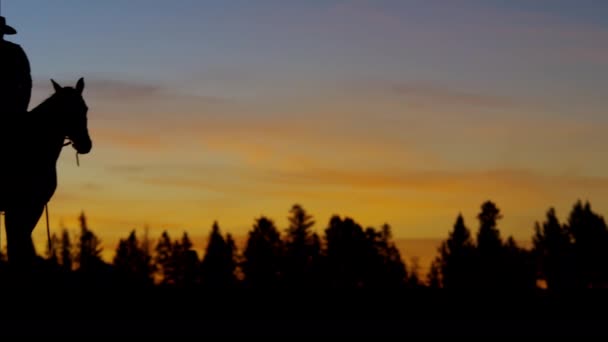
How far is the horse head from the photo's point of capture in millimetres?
18938

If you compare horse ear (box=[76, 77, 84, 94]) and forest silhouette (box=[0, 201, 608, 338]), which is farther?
horse ear (box=[76, 77, 84, 94])

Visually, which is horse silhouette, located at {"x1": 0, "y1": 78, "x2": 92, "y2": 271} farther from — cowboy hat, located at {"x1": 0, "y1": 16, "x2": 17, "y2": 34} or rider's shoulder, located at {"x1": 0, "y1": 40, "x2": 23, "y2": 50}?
cowboy hat, located at {"x1": 0, "y1": 16, "x2": 17, "y2": 34}

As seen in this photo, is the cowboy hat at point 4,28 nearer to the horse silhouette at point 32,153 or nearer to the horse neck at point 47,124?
the horse silhouette at point 32,153

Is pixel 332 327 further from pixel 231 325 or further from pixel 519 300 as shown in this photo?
pixel 519 300

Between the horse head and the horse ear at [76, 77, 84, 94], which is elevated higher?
the horse ear at [76, 77, 84, 94]

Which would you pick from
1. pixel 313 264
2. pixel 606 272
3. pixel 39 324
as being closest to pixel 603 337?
pixel 39 324

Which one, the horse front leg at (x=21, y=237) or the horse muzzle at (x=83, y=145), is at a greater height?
the horse muzzle at (x=83, y=145)

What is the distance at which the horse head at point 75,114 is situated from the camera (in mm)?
18938

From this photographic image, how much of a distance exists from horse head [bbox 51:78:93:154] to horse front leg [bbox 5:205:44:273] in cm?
160

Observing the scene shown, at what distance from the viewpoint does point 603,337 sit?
14.6 metres

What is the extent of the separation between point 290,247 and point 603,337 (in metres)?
148

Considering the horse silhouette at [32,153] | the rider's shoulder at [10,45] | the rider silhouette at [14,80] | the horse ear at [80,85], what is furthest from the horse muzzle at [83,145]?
the rider's shoulder at [10,45]

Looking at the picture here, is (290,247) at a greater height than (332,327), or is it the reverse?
(290,247)

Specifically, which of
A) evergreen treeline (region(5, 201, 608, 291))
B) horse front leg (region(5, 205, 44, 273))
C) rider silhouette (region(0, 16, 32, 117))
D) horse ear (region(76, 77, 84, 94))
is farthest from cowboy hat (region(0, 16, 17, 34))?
evergreen treeline (region(5, 201, 608, 291))
